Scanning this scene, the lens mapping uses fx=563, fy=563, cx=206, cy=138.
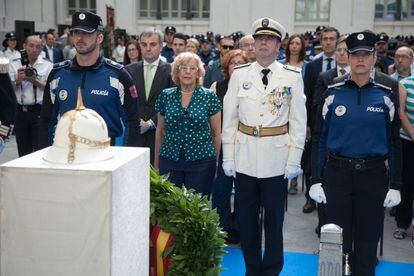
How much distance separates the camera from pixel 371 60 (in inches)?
152

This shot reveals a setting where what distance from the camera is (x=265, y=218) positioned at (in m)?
4.17

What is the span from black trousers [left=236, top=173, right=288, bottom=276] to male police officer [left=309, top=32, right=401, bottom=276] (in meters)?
0.28

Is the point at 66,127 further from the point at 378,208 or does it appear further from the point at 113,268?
the point at 378,208

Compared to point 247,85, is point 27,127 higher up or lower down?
lower down

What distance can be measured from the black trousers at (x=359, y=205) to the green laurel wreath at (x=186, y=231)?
1535mm

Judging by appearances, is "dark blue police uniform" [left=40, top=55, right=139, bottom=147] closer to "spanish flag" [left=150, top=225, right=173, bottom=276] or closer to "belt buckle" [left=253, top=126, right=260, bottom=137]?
"belt buckle" [left=253, top=126, right=260, bottom=137]

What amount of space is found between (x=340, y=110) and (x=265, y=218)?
3.19 feet

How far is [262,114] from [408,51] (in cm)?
319

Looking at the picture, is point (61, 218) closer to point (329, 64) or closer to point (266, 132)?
point (266, 132)

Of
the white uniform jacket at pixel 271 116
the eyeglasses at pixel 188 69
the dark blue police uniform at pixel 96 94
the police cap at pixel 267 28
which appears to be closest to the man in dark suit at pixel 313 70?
the eyeglasses at pixel 188 69

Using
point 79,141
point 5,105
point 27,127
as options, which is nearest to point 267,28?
point 5,105

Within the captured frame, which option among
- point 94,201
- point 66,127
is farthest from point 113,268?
point 66,127

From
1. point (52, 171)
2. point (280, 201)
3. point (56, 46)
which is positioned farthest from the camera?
point (56, 46)

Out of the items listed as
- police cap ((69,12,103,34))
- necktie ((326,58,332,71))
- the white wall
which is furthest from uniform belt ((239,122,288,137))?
the white wall
